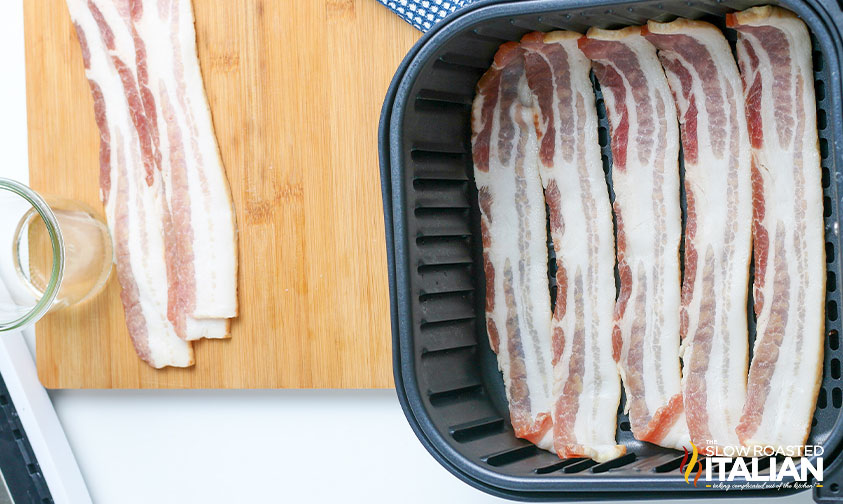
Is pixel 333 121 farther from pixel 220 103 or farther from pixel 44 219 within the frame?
pixel 44 219

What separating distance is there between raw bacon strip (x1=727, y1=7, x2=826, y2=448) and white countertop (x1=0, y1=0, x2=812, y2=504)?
44cm

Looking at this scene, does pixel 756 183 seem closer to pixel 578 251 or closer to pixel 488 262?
pixel 578 251

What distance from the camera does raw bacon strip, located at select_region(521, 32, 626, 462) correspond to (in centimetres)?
110

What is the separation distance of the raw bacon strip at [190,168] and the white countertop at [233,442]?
17 cm

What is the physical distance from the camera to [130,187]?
1241 millimetres

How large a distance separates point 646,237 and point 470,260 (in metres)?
0.26

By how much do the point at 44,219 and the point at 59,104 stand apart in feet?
0.74

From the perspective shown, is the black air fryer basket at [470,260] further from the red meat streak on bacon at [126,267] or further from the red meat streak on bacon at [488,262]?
the red meat streak on bacon at [126,267]

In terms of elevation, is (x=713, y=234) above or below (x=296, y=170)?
below

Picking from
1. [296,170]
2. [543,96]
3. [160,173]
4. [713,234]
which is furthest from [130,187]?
[713,234]

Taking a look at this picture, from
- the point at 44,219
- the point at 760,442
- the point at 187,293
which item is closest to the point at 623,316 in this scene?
the point at 760,442

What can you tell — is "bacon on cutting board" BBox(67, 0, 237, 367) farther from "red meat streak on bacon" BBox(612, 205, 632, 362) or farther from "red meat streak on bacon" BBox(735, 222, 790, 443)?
"red meat streak on bacon" BBox(735, 222, 790, 443)

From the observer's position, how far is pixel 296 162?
1191mm

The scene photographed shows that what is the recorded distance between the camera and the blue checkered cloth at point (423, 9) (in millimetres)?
1086
